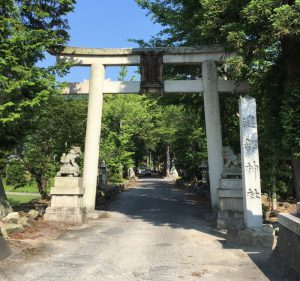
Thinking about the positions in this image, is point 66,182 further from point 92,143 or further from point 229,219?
point 229,219

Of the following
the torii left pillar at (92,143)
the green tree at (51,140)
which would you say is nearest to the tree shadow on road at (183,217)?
the torii left pillar at (92,143)

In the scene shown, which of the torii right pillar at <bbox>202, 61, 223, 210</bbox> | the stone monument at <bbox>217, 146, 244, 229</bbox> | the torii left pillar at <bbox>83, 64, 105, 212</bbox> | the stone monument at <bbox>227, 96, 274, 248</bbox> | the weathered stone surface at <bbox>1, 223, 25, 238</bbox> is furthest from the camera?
the torii left pillar at <bbox>83, 64, 105, 212</bbox>

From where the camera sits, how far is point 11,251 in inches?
335

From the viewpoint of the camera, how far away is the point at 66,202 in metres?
14.3

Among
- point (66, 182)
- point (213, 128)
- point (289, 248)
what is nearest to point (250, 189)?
point (289, 248)

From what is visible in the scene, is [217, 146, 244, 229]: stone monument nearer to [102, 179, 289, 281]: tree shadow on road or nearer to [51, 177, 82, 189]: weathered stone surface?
[102, 179, 289, 281]: tree shadow on road

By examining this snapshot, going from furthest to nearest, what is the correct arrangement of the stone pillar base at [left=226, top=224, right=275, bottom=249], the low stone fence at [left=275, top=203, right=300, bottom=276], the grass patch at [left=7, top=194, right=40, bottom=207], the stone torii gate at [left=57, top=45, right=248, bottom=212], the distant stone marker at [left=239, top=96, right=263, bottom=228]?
the grass patch at [left=7, top=194, right=40, bottom=207]
the stone torii gate at [left=57, top=45, right=248, bottom=212]
the distant stone marker at [left=239, top=96, right=263, bottom=228]
the stone pillar base at [left=226, top=224, right=275, bottom=249]
the low stone fence at [left=275, top=203, right=300, bottom=276]

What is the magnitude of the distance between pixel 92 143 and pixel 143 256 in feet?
25.6

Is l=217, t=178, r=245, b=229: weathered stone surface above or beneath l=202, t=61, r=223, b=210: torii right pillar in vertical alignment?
beneath

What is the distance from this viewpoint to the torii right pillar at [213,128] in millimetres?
15359

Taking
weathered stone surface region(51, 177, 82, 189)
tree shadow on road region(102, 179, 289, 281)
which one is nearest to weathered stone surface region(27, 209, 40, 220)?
weathered stone surface region(51, 177, 82, 189)

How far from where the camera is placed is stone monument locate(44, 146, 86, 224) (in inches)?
549

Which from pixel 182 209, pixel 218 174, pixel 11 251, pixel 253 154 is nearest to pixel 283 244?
pixel 253 154

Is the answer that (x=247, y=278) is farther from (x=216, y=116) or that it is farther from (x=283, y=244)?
(x=216, y=116)
